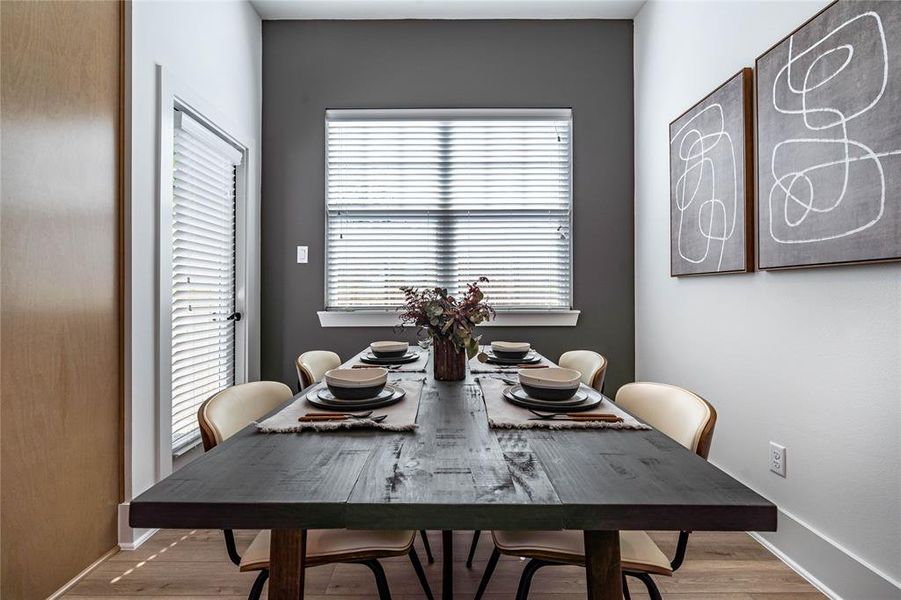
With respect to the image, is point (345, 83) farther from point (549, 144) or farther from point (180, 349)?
point (180, 349)

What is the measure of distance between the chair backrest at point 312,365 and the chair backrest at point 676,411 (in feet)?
4.16

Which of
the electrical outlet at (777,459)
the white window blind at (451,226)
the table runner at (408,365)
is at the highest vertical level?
the white window blind at (451,226)

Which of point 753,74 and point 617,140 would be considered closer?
point 753,74

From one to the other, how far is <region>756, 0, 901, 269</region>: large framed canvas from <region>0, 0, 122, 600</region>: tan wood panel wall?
2.70 metres

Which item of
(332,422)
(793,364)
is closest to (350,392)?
(332,422)

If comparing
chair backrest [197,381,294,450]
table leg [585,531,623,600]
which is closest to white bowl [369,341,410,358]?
chair backrest [197,381,294,450]

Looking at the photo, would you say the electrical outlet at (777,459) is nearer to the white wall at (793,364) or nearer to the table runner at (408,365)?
the white wall at (793,364)

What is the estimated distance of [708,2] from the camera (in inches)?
96.2

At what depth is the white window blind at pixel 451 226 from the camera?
3381mm

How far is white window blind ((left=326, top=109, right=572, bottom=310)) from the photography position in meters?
3.38

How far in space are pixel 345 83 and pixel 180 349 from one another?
211 cm

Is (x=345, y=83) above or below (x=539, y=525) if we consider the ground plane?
above

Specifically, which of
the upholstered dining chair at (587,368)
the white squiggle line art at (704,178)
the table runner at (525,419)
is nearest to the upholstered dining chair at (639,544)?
the table runner at (525,419)

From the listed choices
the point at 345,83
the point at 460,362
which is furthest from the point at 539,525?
the point at 345,83
